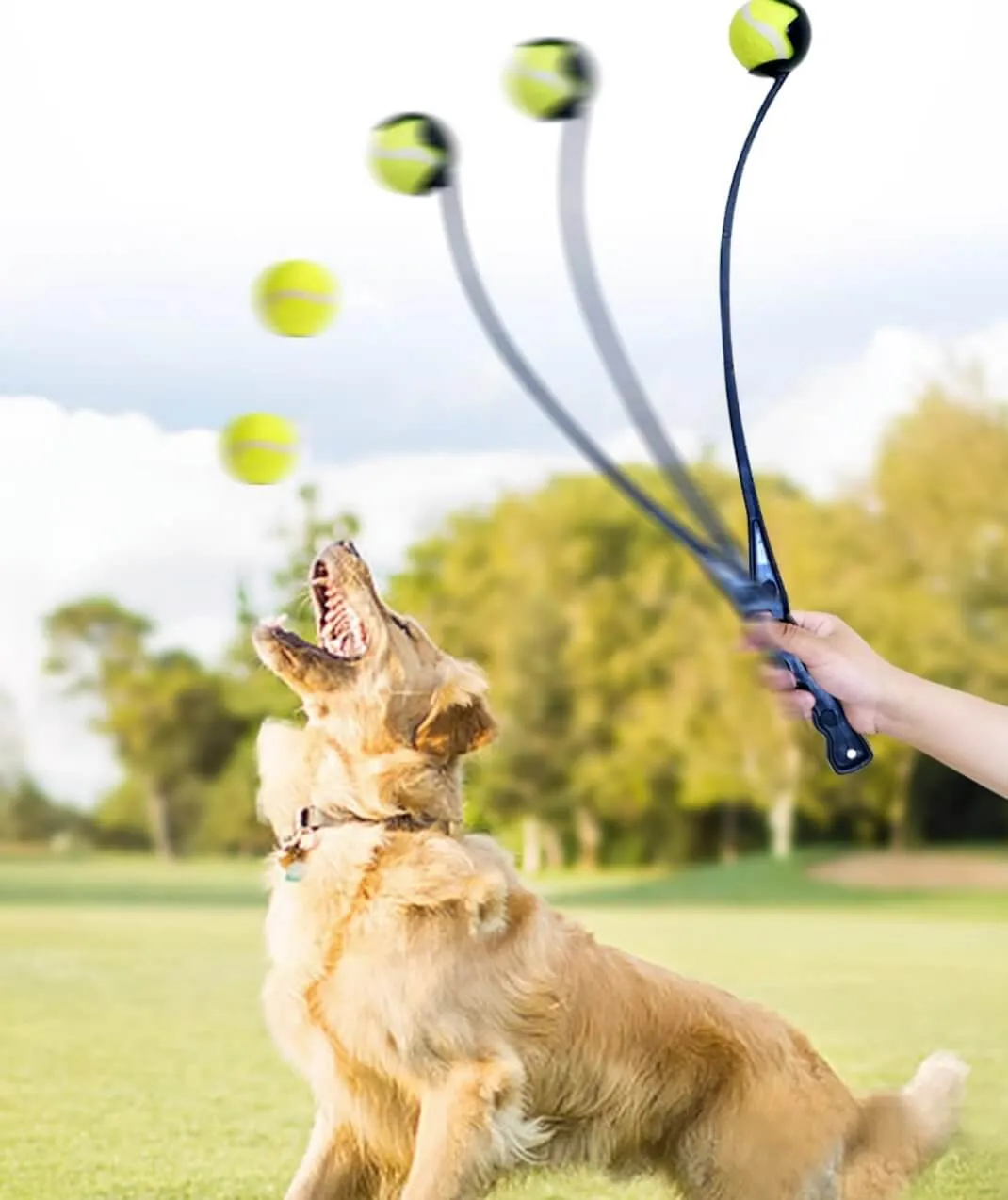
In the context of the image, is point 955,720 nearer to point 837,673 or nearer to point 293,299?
point 837,673

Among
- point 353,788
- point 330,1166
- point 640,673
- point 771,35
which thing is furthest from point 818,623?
point 640,673

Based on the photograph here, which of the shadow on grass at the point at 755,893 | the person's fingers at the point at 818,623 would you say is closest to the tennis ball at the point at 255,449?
the person's fingers at the point at 818,623

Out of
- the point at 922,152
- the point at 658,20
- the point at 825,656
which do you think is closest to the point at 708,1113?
the point at 825,656

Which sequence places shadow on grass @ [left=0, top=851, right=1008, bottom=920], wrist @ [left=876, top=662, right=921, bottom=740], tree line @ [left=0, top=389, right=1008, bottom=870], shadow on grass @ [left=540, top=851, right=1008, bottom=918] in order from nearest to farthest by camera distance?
wrist @ [left=876, top=662, right=921, bottom=740], shadow on grass @ [left=0, top=851, right=1008, bottom=920], shadow on grass @ [left=540, top=851, right=1008, bottom=918], tree line @ [left=0, top=389, right=1008, bottom=870]

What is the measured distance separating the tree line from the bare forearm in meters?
9.22

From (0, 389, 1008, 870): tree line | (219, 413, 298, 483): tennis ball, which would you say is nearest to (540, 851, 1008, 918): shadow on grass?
(0, 389, 1008, 870): tree line

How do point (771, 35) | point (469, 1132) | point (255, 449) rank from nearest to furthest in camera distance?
point (469, 1132) < point (771, 35) < point (255, 449)

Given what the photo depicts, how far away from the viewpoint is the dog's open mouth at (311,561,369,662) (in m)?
2.18

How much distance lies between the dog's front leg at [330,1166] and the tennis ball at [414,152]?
1.25 metres

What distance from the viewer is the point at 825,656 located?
1.74 metres

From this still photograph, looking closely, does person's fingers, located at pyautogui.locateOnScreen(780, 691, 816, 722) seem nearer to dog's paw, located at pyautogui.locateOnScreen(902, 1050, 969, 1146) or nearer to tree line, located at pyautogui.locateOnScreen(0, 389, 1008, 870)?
dog's paw, located at pyautogui.locateOnScreen(902, 1050, 969, 1146)

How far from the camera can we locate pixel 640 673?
11633 millimetres

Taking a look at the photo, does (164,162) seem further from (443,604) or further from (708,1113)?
(708,1113)

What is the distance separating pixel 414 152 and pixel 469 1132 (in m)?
1.31
